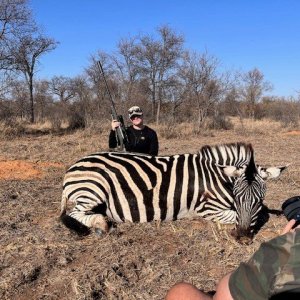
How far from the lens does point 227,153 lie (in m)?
5.06

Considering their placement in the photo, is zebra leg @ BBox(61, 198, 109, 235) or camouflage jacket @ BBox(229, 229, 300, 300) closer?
camouflage jacket @ BBox(229, 229, 300, 300)

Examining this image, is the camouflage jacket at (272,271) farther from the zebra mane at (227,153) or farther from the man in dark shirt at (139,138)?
the man in dark shirt at (139,138)

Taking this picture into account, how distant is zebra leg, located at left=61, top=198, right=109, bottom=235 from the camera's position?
426cm

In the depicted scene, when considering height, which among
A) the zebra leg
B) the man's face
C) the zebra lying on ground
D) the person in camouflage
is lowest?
the zebra leg

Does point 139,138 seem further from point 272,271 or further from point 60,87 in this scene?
point 60,87

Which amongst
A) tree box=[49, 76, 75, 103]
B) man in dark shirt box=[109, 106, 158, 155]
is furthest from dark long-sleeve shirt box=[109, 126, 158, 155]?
tree box=[49, 76, 75, 103]

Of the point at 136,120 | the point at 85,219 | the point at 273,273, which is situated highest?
the point at 136,120

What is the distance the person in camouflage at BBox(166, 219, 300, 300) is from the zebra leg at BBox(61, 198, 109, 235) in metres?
3.03

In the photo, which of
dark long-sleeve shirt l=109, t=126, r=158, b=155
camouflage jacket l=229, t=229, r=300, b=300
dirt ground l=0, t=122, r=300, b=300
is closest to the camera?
camouflage jacket l=229, t=229, r=300, b=300

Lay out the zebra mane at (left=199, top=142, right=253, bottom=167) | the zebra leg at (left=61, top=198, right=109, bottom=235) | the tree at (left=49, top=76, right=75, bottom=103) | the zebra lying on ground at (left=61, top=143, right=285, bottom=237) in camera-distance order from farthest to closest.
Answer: the tree at (left=49, top=76, right=75, bottom=103)
the zebra mane at (left=199, top=142, right=253, bottom=167)
the zebra lying on ground at (left=61, top=143, right=285, bottom=237)
the zebra leg at (left=61, top=198, right=109, bottom=235)

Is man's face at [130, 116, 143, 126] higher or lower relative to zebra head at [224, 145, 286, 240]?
higher

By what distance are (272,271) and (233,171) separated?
3347 mm

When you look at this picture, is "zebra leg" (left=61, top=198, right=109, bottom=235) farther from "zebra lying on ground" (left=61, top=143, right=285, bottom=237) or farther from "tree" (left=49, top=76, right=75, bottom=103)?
"tree" (left=49, top=76, right=75, bottom=103)

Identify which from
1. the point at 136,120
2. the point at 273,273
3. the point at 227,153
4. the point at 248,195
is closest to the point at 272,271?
the point at 273,273
